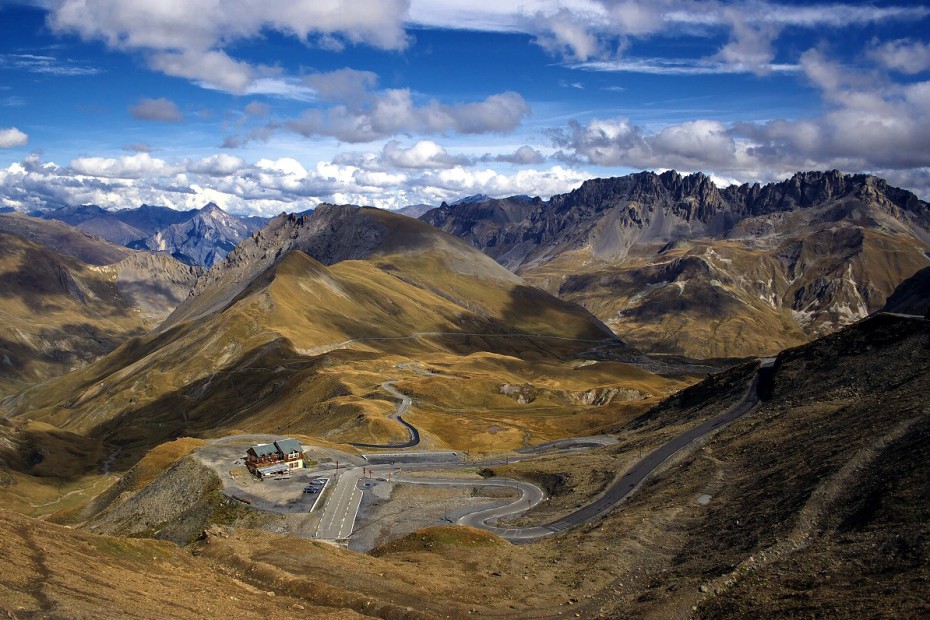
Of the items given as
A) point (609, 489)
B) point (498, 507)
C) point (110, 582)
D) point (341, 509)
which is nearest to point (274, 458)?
point (341, 509)

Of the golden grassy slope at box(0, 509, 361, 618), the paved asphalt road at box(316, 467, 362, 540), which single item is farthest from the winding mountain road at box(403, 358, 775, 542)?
the golden grassy slope at box(0, 509, 361, 618)

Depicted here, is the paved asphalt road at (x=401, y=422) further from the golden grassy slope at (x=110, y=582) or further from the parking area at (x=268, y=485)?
the golden grassy slope at (x=110, y=582)

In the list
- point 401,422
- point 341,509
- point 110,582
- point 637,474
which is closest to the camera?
point 110,582

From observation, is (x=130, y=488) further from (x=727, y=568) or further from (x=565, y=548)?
(x=727, y=568)

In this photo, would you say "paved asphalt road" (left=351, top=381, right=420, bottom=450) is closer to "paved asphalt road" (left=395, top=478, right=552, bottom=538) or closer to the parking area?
the parking area

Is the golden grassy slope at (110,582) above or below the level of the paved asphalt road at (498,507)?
above

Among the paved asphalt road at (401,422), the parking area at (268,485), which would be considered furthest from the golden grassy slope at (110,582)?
the paved asphalt road at (401,422)

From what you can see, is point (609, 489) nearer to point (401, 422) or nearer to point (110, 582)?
point (110, 582)
